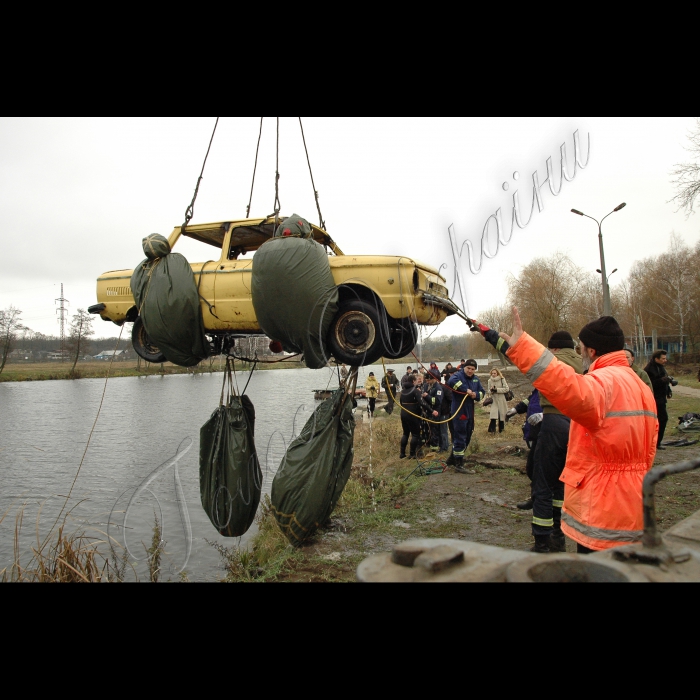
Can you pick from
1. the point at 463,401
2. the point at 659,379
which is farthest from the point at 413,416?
the point at 659,379

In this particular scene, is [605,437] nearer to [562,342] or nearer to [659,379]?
[562,342]

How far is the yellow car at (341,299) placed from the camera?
3.72 metres

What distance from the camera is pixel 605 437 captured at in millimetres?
2250

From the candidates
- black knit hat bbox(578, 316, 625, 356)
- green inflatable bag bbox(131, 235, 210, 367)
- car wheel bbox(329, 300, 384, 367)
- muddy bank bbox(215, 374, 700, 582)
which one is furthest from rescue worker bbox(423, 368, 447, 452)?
black knit hat bbox(578, 316, 625, 356)

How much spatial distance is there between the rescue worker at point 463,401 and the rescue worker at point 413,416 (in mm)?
1018

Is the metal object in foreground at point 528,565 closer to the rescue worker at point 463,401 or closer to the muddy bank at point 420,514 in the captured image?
the muddy bank at point 420,514

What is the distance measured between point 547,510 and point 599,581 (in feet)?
10.3

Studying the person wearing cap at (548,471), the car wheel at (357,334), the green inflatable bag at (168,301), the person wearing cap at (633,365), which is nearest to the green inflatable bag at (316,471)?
the car wheel at (357,334)

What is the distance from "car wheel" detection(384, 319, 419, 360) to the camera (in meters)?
3.94

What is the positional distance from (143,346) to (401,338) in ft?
7.44

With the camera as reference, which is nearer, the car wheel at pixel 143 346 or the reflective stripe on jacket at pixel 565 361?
the reflective stripe on jacket at pixel 565 361

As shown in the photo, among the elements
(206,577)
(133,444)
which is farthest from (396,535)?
(133,444)

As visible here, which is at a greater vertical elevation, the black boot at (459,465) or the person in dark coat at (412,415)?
the person in dark coat at (412,415)

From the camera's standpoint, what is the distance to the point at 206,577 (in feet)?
20.0
